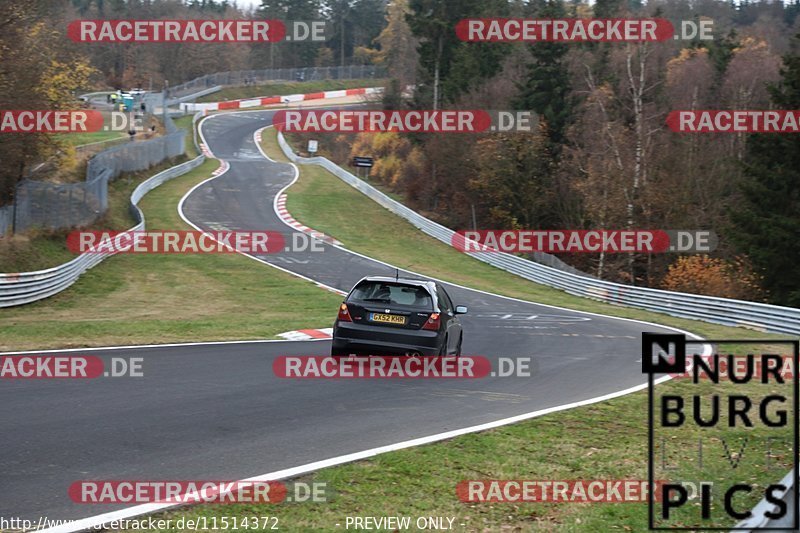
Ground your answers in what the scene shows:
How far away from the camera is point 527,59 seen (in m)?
67.8

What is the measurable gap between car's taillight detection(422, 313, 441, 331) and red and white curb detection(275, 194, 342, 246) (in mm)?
27786

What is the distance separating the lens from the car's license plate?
1310 cm

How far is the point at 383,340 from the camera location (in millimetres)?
13031

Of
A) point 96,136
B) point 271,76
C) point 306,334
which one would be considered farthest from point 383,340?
point 271,76

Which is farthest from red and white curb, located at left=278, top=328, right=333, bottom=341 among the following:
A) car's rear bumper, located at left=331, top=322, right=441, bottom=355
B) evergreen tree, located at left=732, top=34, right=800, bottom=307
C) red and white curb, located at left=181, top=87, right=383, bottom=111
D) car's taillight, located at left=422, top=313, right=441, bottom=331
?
red and white curb, located at left=181, top=87, right=383, bottom=111

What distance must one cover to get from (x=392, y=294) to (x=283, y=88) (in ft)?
328

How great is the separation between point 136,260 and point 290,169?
3112 cm

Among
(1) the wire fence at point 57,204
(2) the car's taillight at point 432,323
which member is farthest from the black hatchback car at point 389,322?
(1) the wire fence at point 57,204

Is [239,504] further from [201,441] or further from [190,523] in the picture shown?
[201,441]

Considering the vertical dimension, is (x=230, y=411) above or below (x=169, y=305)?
above

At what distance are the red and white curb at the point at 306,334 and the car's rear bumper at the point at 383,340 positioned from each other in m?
4.51

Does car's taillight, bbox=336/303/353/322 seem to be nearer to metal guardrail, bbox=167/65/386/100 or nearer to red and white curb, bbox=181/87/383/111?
red and white curb, bbox=181/87/383/111

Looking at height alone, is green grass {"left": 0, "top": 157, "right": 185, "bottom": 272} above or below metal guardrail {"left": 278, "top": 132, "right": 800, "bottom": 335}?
above

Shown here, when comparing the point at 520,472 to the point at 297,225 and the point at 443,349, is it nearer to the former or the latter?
the point at 443,349
